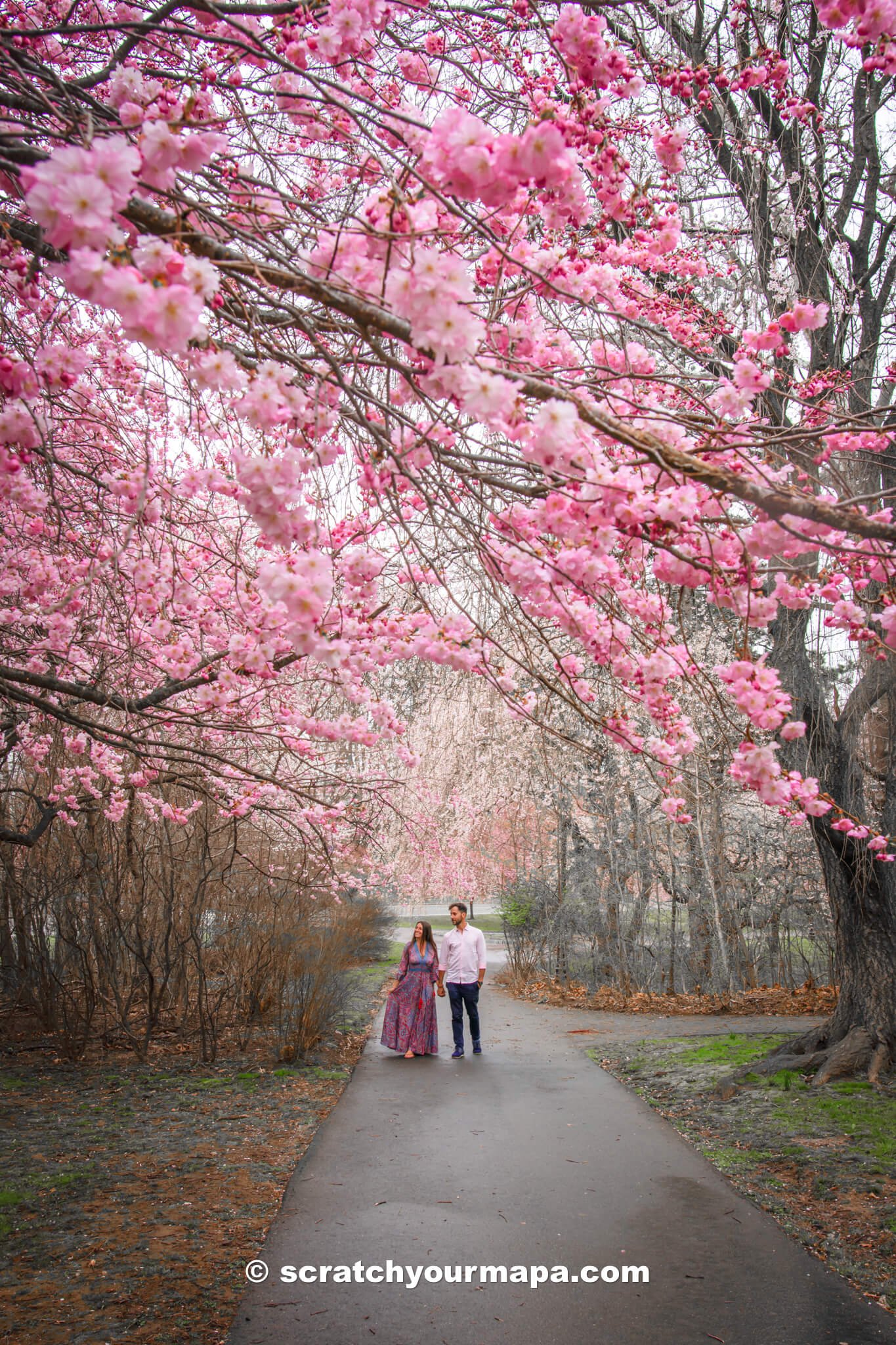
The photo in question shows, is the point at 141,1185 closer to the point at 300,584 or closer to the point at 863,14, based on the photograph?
the point at 300,584

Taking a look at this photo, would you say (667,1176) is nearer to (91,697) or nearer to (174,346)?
(91,697)

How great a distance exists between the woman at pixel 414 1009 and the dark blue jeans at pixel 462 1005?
21cm

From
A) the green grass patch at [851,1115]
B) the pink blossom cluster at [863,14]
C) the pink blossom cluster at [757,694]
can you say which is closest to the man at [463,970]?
the green grass patch at [851,1115]

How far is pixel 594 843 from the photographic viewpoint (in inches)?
516

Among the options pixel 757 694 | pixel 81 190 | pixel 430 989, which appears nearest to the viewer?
pixel 81 190

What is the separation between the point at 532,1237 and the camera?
3443 mm

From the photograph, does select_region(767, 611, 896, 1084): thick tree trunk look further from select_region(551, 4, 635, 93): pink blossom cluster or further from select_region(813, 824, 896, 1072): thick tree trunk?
select_region(551, 4, 635, 93): pink blossom cluster

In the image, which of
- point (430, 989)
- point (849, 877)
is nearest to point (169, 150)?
point (849, 877)

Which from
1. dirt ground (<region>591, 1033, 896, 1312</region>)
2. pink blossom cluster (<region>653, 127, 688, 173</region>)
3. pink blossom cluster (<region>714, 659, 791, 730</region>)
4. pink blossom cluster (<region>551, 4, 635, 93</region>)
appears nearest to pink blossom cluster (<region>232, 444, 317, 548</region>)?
pink blossom cluster (<region>714, 659, 791, 730</region>)

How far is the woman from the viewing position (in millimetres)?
7684

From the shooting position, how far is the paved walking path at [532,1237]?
8.99ft

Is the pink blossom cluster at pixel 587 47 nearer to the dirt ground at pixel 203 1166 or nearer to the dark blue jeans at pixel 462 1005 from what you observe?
the dirt ground at pixel 203 1166

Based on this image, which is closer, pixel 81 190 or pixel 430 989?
pixel 81 190

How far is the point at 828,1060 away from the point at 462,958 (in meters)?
3.23
